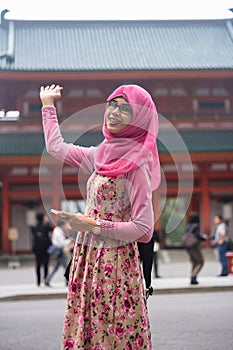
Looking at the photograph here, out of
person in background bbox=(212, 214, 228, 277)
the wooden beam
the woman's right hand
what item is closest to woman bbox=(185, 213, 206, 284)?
person in background bbox=(212, 214, 228, 277)

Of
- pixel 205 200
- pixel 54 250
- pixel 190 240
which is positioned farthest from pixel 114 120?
pixel 205 200

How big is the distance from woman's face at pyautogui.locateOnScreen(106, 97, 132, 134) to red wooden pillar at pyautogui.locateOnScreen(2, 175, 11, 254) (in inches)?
870

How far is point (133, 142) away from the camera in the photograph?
3.90 metres

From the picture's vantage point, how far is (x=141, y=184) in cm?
383

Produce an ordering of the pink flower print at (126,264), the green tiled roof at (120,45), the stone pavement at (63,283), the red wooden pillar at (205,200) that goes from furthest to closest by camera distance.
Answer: the green tiled roof at (120,45)
the red wooden pillar at (205,200)
the stone pavement at (63,283)
the pink flower print at (126,264)

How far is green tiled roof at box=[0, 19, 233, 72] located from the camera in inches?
1117

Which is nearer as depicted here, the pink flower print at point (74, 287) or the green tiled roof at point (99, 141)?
the pink flower print at point (74, 287)

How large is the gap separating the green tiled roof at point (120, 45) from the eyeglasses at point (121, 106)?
2246 centimetres

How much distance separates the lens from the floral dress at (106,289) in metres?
3.86

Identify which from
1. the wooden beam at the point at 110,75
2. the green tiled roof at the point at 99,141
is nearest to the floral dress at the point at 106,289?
the green tiled roof at the point at 99,141

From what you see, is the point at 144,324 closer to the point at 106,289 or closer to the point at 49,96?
the point at 106,289

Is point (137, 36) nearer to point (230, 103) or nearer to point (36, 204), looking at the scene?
point (230, 103)

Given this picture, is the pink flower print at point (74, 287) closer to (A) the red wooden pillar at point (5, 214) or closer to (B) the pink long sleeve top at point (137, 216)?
(B) the pink long sleeve top at point (137, 216)

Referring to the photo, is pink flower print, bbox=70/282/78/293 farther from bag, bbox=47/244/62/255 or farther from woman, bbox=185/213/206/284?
bag, bbox=47/244/62/255
